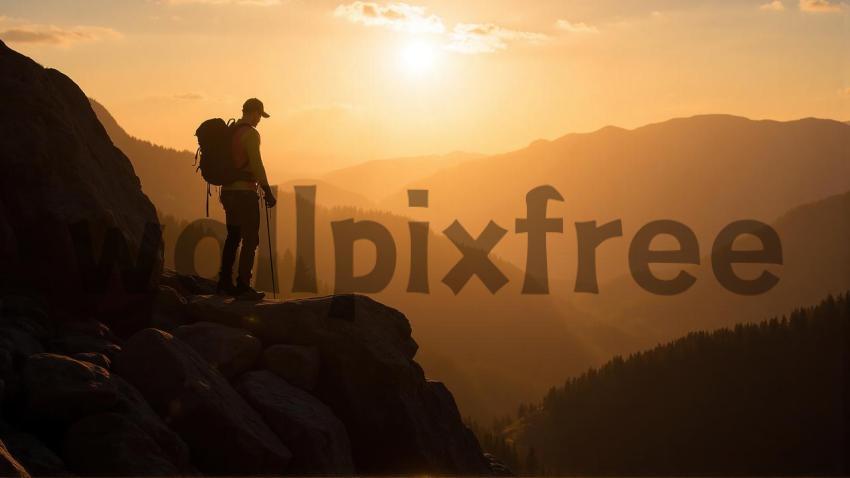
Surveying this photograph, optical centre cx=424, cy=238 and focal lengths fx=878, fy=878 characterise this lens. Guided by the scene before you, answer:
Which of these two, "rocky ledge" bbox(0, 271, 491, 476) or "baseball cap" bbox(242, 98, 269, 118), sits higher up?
"baseball cap" bbox(242, 98, 269, 118)

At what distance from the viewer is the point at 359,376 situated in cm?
1847

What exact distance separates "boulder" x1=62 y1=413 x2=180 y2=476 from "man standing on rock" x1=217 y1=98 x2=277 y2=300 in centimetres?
687

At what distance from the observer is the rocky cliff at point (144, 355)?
40.7ft

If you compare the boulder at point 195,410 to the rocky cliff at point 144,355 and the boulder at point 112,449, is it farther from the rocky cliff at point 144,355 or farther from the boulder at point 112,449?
the boulder at point 112,449

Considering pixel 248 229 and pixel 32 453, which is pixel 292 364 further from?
pixel 32 453

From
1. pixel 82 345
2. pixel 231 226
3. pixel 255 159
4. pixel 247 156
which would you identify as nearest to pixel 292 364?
pixel 231 226

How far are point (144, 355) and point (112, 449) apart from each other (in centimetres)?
260

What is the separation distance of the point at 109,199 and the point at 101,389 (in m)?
7.32

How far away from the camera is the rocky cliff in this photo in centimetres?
1241

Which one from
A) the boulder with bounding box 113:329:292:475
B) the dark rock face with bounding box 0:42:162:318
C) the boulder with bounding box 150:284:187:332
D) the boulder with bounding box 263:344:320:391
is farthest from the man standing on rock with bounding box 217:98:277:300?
the boulder with bounding box 113:329:292:475

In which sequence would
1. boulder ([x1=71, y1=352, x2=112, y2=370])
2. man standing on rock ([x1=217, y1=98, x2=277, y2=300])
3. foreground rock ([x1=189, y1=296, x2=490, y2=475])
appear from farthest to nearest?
man standing on rock ([x1=217, y1=98, x2=277, y2=300])
foreground rock ([x1=189, y1=296, x2=490, y2=475])
boulder ([x1=71, y1=352, x2=112, y2=370])

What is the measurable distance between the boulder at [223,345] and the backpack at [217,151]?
317 cm

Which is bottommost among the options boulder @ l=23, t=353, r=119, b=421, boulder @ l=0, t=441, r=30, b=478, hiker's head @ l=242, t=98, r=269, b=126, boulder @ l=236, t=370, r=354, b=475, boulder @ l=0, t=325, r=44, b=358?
boulder @ l=236, t=370, r=354, b=475

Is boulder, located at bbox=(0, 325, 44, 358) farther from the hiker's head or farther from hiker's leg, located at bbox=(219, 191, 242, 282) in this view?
the hiker's head
